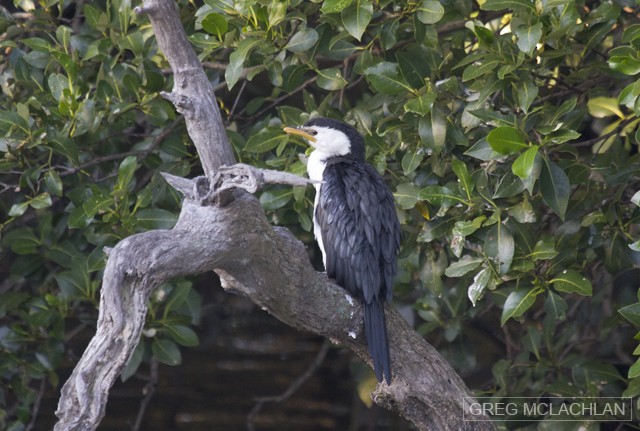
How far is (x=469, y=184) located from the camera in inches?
116

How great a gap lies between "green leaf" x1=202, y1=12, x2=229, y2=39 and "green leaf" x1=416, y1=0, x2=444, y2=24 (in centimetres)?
65

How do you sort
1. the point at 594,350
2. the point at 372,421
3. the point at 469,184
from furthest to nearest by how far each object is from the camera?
the point at 372,421, the point at 594,350, the point at 469,184

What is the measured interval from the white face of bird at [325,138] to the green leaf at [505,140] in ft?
2.76

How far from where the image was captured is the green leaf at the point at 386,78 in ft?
10.1

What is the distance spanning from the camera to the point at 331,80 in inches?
131

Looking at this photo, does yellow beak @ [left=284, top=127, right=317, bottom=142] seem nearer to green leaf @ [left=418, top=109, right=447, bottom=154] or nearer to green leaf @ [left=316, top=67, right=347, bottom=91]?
green leaf @ [left=316, top=67, right=347, bottom=91]

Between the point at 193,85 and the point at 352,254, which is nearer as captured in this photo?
the point at 193,85

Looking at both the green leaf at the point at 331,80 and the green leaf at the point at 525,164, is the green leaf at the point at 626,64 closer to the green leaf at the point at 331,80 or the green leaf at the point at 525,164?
the green leaf at the point at 525,164

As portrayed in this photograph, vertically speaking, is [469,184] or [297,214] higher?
[469,184]

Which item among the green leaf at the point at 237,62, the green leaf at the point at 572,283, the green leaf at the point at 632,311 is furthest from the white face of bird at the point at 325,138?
the green leaf at the point at 632,311

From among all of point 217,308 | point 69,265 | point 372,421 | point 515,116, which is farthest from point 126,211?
point 372,421

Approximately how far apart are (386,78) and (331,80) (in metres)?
0.30

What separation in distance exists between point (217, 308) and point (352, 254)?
9.13 feet

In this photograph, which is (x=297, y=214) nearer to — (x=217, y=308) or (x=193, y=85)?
(x=193, y=85)
